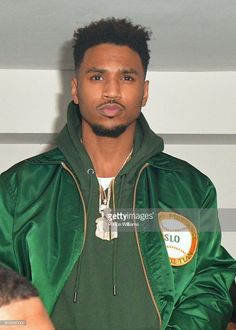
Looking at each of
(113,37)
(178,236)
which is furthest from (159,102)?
(178,236)

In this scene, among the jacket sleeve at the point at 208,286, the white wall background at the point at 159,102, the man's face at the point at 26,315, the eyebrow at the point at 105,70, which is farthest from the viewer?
the white wall background at the point at 159,102

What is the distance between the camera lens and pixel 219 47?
229 centimetres

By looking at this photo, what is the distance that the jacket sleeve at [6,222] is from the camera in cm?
158

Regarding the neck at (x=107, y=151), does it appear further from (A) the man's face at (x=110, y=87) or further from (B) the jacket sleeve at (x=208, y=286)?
(B) the jacket sleeve at (x=208, y=286)

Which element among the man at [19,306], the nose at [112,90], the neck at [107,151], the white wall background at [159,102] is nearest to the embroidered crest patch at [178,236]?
the neck at [107,151]

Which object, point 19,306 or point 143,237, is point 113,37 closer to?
point 143,237

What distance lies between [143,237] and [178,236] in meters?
0.08

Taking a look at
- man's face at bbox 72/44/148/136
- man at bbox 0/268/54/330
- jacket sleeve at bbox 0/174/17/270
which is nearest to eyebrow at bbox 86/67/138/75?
man's face at bbox 72/44/148/136

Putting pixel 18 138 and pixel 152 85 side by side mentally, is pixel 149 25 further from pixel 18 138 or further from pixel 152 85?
pixel 18 138

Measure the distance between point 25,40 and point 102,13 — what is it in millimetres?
299

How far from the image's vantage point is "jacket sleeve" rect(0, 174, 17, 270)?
1583mm

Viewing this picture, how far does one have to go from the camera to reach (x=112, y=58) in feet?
5.42

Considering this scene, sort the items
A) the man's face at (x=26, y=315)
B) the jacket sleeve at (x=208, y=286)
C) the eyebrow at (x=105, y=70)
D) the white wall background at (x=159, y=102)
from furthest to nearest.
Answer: the white wall background at (x=159, y=102) < the eyebrow at (x=105, y=70) < the jacket sleeve at (x=208, y=286) < the man's face at (x=26, y=315)

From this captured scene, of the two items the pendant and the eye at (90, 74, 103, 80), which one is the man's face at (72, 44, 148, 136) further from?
the pendant
